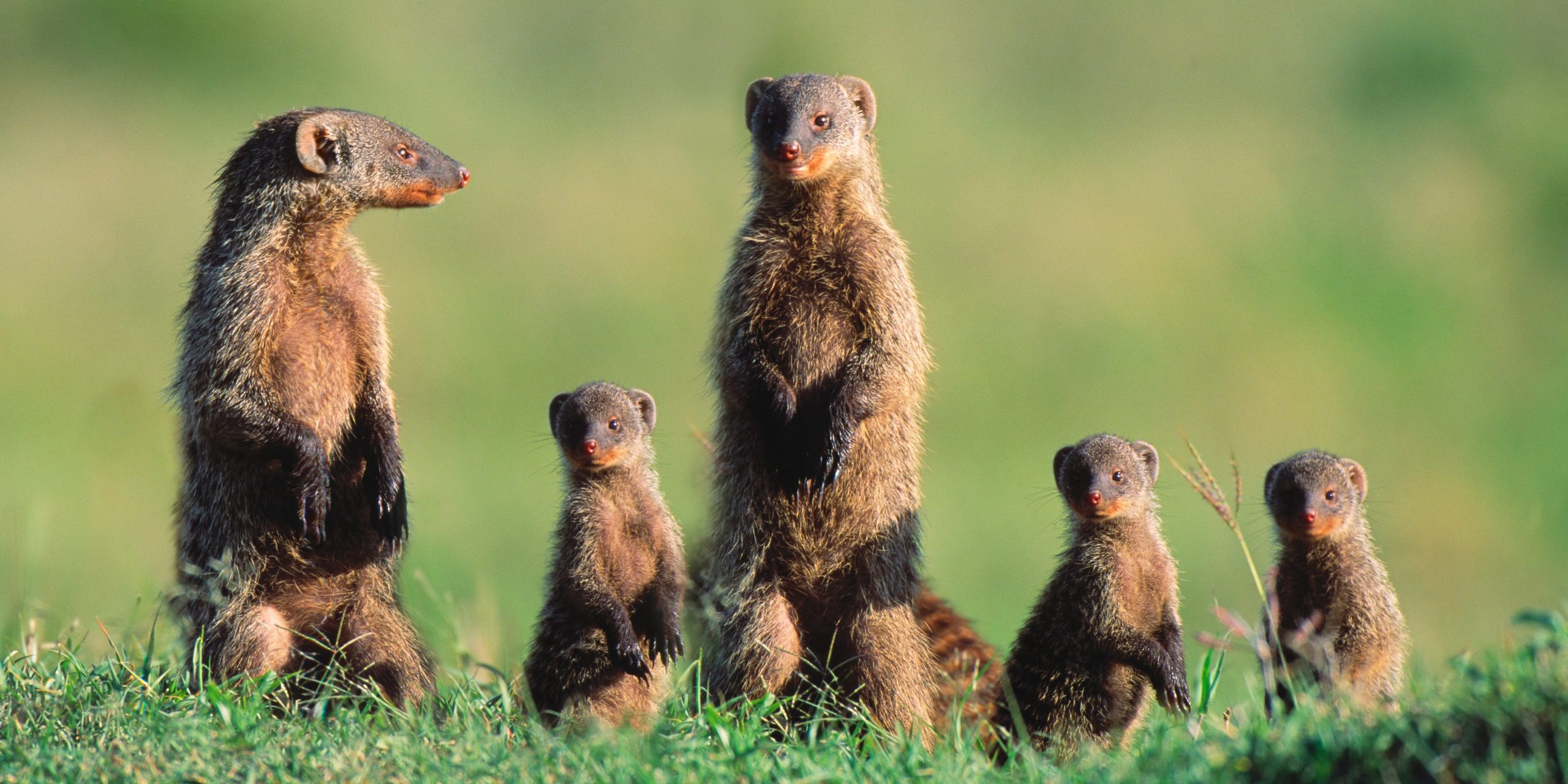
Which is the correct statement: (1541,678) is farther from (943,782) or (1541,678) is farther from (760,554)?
(760,554)

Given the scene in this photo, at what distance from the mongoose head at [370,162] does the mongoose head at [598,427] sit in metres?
0.86

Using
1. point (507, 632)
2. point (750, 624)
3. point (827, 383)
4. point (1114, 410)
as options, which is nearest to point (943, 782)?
point (750, 624)

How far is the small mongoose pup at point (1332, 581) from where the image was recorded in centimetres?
495

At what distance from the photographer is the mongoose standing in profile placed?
17.1ft

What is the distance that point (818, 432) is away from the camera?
216 inches

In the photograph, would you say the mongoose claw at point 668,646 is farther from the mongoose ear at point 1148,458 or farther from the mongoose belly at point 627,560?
the mongoose ear at point 1148,458

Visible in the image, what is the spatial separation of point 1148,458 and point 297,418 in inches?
112

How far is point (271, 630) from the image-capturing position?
5.21 meters

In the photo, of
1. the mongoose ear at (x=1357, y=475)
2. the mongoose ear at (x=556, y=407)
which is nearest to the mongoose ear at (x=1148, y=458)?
the mongoose ear at (x=1357, y=475)

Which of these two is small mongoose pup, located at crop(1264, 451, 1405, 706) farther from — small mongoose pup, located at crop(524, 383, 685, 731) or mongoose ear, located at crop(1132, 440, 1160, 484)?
small mongoose pup, located at crop(524, 383, 685, 731)

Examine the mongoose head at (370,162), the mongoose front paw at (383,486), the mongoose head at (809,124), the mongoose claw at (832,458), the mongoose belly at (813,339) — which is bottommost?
the mongoose front paw at (383,486)

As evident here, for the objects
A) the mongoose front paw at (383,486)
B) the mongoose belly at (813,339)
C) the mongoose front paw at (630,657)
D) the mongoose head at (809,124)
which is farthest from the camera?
the mongoose belly at (813,339)

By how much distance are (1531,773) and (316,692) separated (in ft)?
11.5

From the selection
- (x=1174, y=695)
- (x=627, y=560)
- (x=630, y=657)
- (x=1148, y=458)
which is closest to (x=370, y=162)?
(x=627, y=560)
